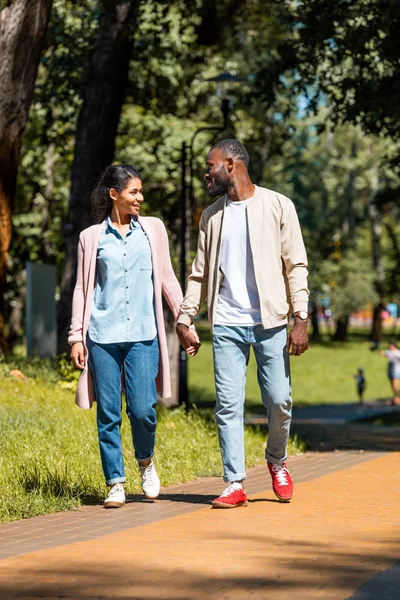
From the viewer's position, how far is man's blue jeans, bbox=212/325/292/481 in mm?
7461

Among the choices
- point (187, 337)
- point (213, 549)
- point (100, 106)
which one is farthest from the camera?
point (100, 106)

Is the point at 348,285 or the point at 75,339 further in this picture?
the point at 348,285

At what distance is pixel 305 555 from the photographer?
5797 millimetres

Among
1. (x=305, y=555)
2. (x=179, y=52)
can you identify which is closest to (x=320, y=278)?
(x=179, y=52)

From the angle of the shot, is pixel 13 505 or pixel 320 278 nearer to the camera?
pixel 13 505

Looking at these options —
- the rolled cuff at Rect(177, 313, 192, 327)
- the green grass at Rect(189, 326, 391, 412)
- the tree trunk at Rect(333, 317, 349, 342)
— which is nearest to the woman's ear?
the rolled cuff at Rect(177, 313, 192, 327)

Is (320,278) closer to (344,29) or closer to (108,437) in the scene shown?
(344,29)

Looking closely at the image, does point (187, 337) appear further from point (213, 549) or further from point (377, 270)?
point (377, 270)

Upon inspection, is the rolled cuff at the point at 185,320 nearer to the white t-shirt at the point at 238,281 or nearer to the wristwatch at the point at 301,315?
the white t-shirt at the point at 238,281

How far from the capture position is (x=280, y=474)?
7738 mm

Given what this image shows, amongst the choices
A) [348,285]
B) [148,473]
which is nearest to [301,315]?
[148,473]

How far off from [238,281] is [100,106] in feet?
35.1

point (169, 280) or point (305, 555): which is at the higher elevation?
point (169, 280)

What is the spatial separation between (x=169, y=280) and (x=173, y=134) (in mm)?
21466
